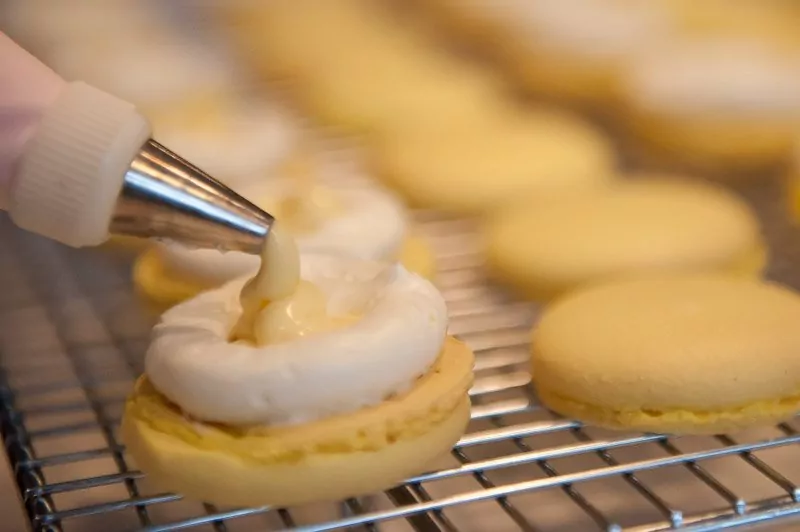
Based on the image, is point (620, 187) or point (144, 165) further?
point (620, 187)

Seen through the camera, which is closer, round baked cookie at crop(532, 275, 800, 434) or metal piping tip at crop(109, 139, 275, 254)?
metal piping tip at crop(109, 139, 275, 254)

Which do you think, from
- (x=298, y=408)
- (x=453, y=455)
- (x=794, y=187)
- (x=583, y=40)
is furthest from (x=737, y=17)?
(x=298, y=408)

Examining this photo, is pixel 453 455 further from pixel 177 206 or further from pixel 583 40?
pixel 583 40

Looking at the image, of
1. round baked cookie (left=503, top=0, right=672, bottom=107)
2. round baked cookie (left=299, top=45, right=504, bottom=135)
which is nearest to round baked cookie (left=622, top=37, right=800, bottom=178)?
round baked cookie (left=503, top=0, right=672, bottom=107)

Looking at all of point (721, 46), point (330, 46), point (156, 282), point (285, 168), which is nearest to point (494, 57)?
point (330, 46)

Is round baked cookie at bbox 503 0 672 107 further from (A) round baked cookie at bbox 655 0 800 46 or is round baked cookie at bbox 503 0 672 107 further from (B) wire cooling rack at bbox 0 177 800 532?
(B) wire cooling rack at bbox 0 177 800 532

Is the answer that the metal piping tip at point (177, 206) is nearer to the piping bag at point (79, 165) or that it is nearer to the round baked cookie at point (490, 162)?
the piping bag at point (79, 165)

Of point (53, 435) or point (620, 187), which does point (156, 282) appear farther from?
point (620, 187)
